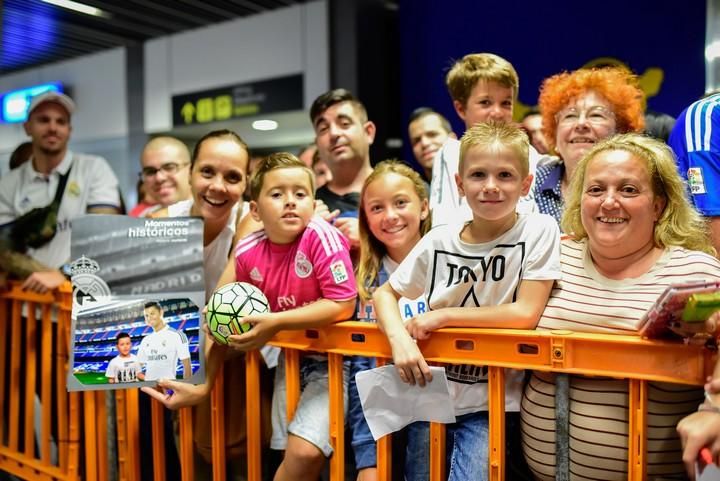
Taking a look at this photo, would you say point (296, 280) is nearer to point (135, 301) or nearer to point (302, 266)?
point (302, 266)

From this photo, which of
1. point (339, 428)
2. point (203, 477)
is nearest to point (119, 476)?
point (203, 477)

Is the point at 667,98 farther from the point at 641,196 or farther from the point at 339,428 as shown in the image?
the point at 339,428

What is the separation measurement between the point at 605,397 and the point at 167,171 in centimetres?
272

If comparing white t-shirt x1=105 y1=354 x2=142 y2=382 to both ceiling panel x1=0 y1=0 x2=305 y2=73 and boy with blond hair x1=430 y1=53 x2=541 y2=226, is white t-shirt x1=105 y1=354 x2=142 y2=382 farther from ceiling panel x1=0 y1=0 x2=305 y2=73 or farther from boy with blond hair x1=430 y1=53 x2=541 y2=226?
ceiling panel x1=0 y1=0 x2=305 y2=73

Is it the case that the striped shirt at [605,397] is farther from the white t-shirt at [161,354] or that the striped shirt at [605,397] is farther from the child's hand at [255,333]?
the white t-shirt at [161,354]

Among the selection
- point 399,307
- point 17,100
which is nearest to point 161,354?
point 399,307

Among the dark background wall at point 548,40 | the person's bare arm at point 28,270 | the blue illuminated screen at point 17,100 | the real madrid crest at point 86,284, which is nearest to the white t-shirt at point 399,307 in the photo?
the real madrid crest at point 86,284

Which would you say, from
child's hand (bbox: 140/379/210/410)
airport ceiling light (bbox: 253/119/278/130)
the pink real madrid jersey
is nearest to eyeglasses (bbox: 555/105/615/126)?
the pink real madrid jersey

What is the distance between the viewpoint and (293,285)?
86.0 inches

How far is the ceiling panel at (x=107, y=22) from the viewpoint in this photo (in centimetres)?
616

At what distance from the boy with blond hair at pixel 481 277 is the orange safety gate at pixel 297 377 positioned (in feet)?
0.22

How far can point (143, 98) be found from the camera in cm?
779

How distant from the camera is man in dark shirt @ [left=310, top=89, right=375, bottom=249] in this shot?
2951mm

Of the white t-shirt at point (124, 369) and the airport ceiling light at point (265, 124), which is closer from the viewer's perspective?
the white t-shirt at point (124, 369)
